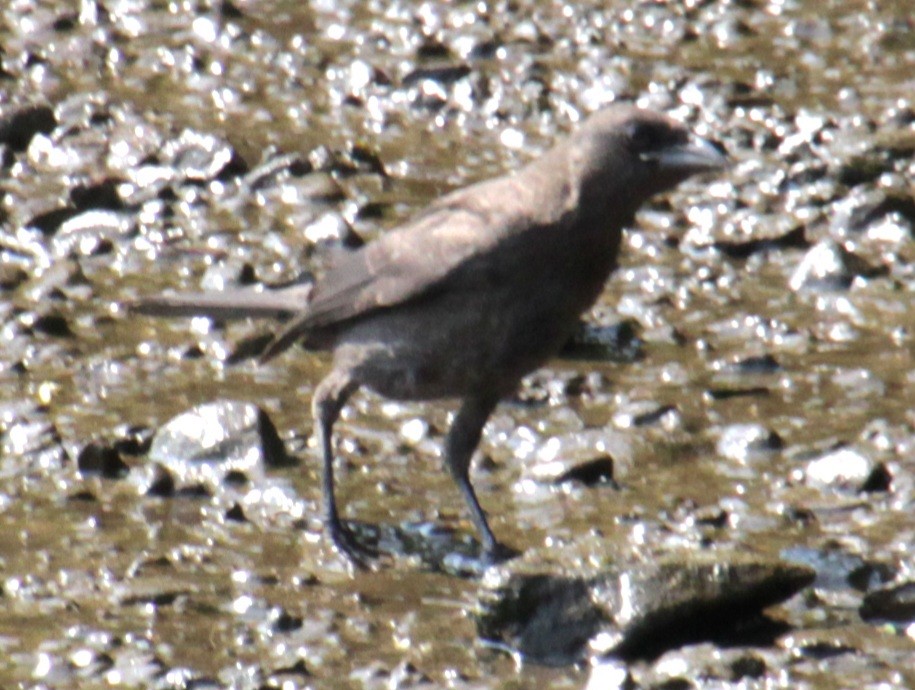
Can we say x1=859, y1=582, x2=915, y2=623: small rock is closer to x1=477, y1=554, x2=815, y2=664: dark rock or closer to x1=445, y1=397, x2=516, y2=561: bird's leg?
x1=477, y1=554, x2=815, y2=664: dark rock

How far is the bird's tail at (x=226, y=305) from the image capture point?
6242 mm

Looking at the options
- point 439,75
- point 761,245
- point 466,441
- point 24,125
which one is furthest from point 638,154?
point 24,125

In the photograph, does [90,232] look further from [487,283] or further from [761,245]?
[487,283]

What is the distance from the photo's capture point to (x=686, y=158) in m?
5.63

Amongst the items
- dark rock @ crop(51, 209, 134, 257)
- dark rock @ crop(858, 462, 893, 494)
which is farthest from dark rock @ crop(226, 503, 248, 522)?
dark rock @ crop(51, 209, 134, 257)


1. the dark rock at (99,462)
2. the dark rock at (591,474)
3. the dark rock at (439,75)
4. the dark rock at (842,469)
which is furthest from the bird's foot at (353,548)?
the dark rock at (439,75)

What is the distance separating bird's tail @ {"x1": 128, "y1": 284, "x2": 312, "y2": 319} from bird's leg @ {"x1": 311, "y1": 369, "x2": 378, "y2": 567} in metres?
0.40

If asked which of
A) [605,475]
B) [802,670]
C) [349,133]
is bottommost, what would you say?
[349,133]

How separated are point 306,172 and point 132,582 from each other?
10.8 feet

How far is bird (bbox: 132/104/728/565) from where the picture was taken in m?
5.49

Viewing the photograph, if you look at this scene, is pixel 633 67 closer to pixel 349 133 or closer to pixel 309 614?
pixel 349 133

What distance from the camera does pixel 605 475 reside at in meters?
5.95

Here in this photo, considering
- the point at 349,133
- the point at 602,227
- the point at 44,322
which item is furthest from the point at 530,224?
the point at 349,133

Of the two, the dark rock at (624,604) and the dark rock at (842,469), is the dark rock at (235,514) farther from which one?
the dark rock at (842,469)
